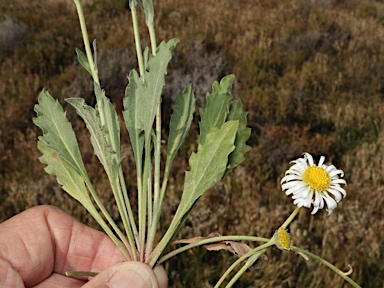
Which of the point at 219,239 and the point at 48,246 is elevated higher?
the point at 219,239

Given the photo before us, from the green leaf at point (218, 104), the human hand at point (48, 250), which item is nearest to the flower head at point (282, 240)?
the green leaf at point (218, 104)

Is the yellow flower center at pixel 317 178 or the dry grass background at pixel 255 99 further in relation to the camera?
the dry grass background at pixel 255 99

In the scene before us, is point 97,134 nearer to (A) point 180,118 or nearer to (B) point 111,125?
(B) point 111,125

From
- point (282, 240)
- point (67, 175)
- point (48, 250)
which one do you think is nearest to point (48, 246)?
point (48, 250)

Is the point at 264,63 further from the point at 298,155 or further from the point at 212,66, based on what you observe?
the point at 298,155

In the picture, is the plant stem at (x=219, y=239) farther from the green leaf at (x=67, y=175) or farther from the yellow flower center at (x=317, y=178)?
the green leaf at (x=67, y=175)

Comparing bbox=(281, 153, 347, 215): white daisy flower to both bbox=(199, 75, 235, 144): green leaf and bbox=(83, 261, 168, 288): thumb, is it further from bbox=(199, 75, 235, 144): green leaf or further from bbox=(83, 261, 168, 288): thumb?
bbox=(83, 261, 168, 288): thumb

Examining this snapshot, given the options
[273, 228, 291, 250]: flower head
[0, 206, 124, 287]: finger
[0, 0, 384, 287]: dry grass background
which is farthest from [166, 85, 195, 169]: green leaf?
[0, 0, 384, 287]: dry grass background

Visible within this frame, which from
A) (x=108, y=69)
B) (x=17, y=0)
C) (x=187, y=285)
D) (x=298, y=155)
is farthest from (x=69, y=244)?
(x=17, y=0)
